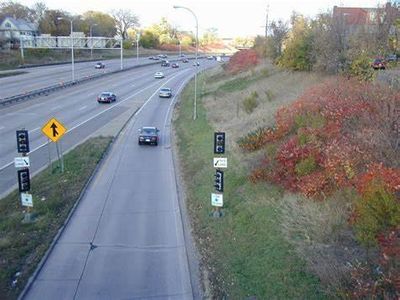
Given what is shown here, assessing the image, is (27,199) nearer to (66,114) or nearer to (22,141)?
(22,141)

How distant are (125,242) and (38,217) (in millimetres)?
4365

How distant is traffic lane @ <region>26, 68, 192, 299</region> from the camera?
12.8 m

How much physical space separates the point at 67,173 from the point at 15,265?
33.5ft

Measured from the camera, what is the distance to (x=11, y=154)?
28828mm

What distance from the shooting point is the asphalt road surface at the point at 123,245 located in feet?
41.8

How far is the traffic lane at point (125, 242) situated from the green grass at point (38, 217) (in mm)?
474

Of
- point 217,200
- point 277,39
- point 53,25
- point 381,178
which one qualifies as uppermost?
point 53,25

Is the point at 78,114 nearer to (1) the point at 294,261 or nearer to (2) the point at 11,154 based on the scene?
(2) the point at 11,154

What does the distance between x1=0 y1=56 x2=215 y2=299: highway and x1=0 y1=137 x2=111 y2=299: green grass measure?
1.54 feet

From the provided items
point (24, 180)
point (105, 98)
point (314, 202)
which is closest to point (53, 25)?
point (105, 98)

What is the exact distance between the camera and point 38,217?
58.9ft

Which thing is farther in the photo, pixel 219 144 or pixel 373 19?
pixel 373 19

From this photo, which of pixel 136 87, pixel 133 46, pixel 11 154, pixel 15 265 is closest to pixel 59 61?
pixel 136 87

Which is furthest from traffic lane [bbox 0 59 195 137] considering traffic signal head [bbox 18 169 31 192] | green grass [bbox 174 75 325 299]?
green grass [bbox 174 75 325 299]
